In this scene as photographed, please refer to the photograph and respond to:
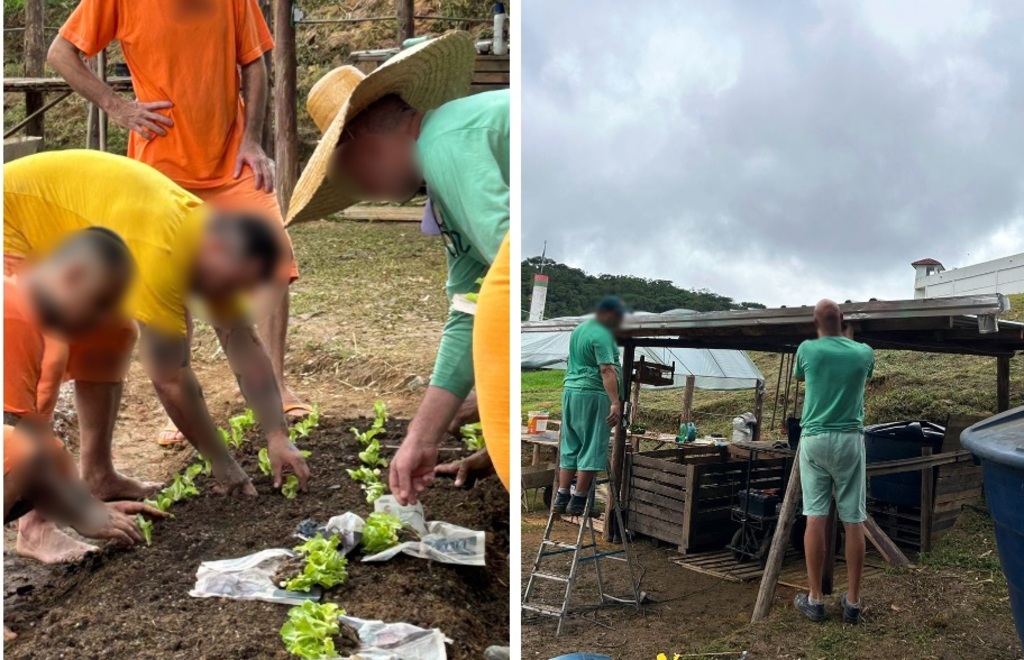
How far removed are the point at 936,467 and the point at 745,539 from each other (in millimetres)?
1065

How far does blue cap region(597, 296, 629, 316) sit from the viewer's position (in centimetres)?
267

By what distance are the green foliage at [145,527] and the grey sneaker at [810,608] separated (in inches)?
110

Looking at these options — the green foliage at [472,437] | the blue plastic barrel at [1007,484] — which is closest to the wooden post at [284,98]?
the green foliage at [472,437]

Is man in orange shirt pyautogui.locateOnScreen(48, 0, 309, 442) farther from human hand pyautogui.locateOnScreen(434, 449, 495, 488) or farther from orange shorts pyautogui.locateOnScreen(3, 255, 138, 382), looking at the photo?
human hand pyautogui.locateOnScreen(434, 449, 495, 488)

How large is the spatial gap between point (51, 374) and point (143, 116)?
0.48 meters

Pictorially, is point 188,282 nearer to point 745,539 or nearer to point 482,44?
point 482,44

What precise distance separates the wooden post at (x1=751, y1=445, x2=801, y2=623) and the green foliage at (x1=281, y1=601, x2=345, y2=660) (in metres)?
2.40

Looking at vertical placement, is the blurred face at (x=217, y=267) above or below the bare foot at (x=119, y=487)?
above

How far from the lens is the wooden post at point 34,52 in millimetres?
1562

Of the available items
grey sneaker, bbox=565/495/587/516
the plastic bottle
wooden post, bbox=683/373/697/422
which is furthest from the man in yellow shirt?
wooden post, bbox=683/373/697/422

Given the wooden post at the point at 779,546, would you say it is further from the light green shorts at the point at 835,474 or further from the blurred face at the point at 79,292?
the blurred face at the point at 79,292

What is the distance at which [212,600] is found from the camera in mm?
1817

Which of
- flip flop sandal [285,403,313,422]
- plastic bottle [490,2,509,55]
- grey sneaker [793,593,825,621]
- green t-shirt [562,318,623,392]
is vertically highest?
plastic bottle [490,2,509,55]

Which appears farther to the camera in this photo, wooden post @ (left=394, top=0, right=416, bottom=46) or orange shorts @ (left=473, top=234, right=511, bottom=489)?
wooden post @ (left=394, top=0, right=416, bottom=46)
